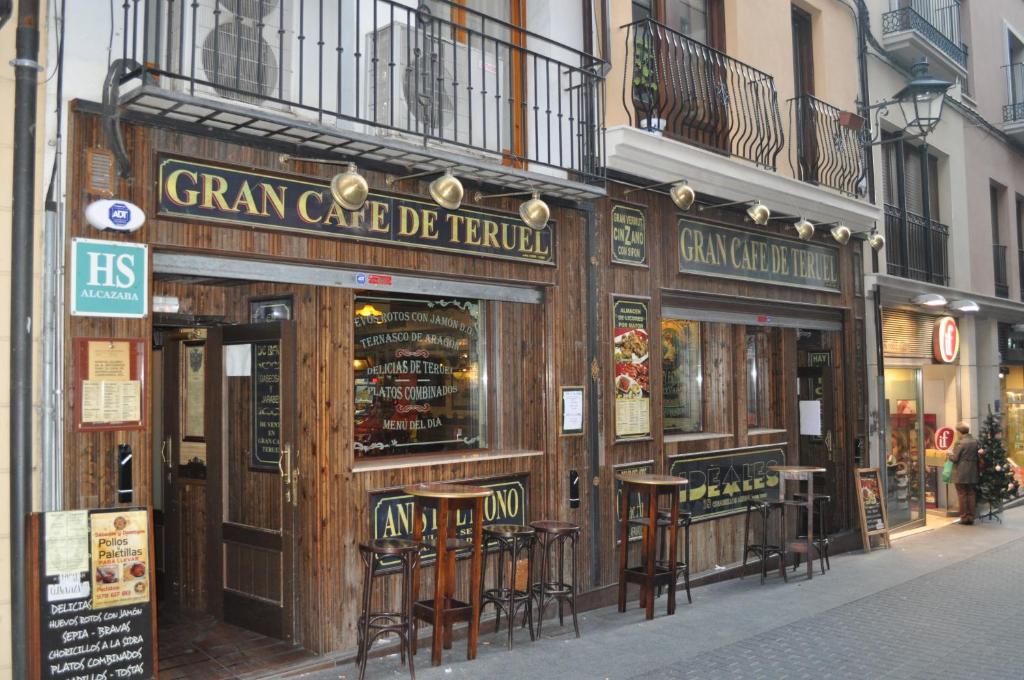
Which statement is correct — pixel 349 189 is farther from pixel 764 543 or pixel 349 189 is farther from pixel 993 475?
pixel 993 475

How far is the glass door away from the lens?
41.9 feet

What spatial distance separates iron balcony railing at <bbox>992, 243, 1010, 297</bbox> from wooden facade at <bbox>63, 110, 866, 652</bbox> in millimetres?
7364

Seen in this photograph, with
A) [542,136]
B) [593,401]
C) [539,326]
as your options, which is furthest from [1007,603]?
→ [542,136]

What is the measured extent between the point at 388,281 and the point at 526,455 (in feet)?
6.65

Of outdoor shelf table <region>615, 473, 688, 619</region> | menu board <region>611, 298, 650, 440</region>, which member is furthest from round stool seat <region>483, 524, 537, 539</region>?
menu board <region>611, 298, 650, 440</region>

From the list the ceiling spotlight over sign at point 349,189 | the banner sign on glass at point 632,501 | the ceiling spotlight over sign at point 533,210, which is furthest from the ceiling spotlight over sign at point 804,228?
the ceiling spotlight over sign at point 349,189

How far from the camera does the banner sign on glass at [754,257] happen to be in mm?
9392

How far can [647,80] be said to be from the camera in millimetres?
8672

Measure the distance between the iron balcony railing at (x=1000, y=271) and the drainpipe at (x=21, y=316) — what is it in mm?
15890

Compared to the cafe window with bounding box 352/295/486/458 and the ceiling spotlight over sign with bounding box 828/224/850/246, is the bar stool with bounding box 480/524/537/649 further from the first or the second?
the ceiling spotlight over sign with bounding box 828/224/850/246

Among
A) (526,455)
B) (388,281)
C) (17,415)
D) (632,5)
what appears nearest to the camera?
(17,415)

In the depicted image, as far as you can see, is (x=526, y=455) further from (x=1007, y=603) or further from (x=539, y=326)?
(x=1007, y=603)

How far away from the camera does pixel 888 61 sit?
12.8 m

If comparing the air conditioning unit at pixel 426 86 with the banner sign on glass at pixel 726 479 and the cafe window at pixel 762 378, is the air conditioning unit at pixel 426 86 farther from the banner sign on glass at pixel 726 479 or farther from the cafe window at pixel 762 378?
the cafe window at pixel 762 378
